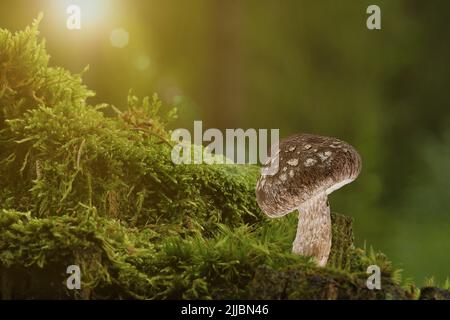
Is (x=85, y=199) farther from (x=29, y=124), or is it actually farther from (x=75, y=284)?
(x=75, y=284)

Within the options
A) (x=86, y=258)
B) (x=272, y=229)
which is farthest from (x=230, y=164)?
(x=86, y=258)

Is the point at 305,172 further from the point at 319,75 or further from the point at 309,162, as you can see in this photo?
the point at 319,75

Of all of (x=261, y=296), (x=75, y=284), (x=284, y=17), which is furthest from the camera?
(x=284, y=17)
